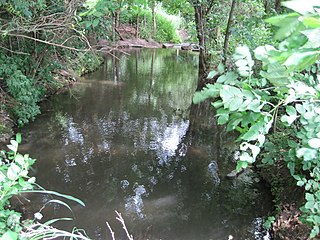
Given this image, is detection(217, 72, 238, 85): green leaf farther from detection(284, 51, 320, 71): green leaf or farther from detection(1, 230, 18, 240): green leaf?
detection(1, 230, 18, 240): green leaf

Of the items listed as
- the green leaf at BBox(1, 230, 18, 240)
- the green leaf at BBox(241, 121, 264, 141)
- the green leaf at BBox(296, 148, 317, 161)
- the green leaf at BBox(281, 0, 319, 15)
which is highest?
the green leaf at BBox(281, 0, 319, 15)

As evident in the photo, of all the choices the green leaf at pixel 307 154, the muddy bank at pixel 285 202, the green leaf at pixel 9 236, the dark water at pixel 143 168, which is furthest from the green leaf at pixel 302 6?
the dark water at pixel 143 168

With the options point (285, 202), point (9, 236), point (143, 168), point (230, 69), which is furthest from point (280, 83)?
point (230, 69)

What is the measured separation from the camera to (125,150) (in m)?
4.88

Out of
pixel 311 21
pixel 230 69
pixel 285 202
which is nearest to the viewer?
pixel 311 21

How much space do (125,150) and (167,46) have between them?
1342cm

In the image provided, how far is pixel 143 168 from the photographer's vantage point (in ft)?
14.4

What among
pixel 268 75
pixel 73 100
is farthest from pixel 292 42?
pixel 73 100

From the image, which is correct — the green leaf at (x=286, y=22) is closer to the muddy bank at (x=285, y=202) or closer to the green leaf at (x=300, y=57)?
the green leaf at (x=300, y=57)

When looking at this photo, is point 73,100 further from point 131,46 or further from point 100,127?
point 131,46

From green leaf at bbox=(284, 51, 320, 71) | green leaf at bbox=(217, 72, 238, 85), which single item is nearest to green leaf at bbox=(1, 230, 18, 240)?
green leaf at bbox=(217, 72, 238, 85)

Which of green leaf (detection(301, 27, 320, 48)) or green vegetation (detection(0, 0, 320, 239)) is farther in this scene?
green vegetation (detection(0, 0, 320, 239))

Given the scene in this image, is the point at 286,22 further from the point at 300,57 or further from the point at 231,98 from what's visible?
the point at 231,98

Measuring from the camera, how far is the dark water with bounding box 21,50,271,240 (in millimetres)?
3322
